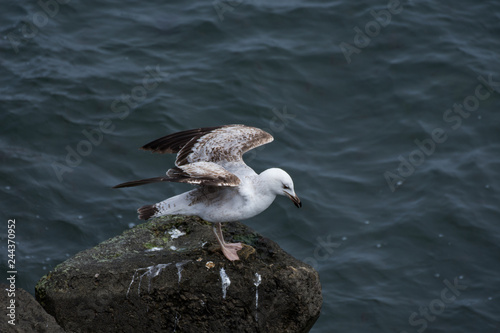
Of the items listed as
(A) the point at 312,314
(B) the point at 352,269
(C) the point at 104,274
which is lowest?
(B) the point at 352,269

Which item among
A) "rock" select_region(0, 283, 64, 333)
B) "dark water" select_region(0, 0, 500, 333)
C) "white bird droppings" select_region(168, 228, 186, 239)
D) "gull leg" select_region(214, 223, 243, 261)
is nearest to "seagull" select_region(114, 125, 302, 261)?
"gull leg" select_region(214, 223, 243, 261)

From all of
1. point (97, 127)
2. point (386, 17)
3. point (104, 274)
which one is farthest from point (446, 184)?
point (104, 274)

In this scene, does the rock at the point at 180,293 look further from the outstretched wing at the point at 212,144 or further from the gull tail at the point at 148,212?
the outstretched wing at the point at 212,144

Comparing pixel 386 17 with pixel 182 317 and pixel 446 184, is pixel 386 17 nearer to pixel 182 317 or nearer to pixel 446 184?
pixel 446 184

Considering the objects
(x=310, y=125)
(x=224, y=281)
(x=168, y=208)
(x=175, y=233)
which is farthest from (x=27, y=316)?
(x=310, y=125)

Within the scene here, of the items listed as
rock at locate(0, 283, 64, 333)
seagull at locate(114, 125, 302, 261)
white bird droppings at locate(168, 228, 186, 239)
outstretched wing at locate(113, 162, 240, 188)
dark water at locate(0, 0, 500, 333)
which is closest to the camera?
rock at locate(0, 283, 64, 333)

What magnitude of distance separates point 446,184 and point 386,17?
15.6 feet

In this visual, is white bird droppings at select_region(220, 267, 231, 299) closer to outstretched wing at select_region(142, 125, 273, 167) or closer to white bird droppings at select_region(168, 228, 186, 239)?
white bird droppings at select_region(168, 228, 186, 239)

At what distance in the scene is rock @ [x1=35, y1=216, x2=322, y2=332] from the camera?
20.0 feet

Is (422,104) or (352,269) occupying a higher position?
(422,104)

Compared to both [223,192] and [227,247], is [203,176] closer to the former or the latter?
[223,192]

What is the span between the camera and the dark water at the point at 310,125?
31.3 ft

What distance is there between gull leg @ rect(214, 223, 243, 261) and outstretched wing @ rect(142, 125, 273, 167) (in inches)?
31.2

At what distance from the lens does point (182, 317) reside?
6211 millimetres
